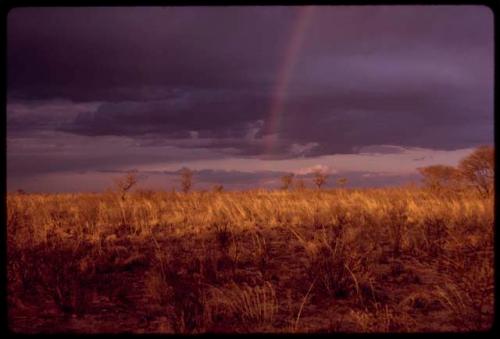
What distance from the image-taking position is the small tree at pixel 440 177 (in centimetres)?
2013

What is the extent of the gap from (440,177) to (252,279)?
62.9ft

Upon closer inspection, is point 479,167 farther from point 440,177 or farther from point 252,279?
point 252,279

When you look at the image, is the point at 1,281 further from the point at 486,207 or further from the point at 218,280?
the point at 486,207

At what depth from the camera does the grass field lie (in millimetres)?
5387

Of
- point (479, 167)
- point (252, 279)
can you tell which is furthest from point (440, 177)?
point (252, 279)

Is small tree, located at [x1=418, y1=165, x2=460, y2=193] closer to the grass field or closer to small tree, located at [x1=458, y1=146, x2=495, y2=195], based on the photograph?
small tree, located at [x1=458, y1=146, x2=495, y2=195]

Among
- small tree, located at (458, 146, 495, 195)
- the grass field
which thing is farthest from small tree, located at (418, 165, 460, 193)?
the grass field

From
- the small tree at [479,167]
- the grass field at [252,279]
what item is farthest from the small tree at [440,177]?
the grass field at [252,279]

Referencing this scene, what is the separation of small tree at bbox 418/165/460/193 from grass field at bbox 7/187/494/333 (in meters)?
8.89

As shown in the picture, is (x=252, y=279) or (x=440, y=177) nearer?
(x=252, y=279)

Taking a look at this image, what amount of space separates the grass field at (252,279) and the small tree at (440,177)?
8.89 meters

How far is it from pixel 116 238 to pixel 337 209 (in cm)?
→ 666

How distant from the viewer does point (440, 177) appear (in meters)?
23.6

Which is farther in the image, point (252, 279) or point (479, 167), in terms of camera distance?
point (479, 167)
